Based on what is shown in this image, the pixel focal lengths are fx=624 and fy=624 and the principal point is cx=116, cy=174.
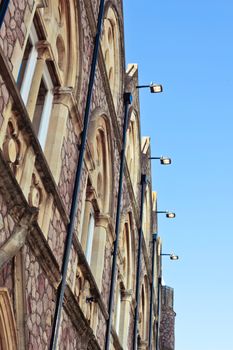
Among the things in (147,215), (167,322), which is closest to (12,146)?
(147,215)

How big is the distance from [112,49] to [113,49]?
0.11 meters

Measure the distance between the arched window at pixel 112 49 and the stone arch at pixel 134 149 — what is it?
247 cm

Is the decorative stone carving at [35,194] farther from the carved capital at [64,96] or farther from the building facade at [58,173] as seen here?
the carved capital at [64,96]

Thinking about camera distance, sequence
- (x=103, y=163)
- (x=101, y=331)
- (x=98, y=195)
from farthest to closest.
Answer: (x=103, y=163) → (x=98, y=195) → (x=101, y=331)

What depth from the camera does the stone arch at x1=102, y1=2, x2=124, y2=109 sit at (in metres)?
14.9

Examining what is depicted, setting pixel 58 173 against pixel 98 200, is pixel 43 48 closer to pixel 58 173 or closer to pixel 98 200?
pixel 58 173

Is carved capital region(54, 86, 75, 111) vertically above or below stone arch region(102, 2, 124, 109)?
below

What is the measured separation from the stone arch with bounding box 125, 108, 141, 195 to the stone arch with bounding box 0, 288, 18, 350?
10797 millimetres

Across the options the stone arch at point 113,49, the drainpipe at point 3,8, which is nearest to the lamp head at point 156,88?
the stone arch at point 113,49

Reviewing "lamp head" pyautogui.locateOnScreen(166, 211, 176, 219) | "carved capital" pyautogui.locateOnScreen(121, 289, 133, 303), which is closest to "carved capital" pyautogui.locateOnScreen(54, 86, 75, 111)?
"carved capital" pyautogui.locateOnScreen(121, 289, 133, 303)

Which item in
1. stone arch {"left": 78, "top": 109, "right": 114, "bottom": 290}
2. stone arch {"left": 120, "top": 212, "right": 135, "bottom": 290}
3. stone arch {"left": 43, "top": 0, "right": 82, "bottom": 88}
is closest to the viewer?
stone arch {"left": 43, "top": 0, "right": 82, "bottom": 88}

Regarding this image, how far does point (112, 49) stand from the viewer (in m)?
15.6

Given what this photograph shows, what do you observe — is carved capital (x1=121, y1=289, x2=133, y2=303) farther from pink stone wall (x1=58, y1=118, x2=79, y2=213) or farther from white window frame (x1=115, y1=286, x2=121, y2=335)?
pink stone wall (x1=58, y1=118, x2=79, y2=213)

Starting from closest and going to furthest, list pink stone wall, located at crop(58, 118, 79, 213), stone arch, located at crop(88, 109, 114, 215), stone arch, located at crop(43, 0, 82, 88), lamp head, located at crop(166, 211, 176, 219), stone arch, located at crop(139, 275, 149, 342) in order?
pink stone wall, located at crop(58, 118, 79, 213) < stone arch, located at crop(43, 0, 82, 88) < stone arch, located at crop(88, 109, 114, 215) < stone arch, located at crop(139, 275, 149, 342) < lamp head, located at crop(166, 211, 176, 219)
